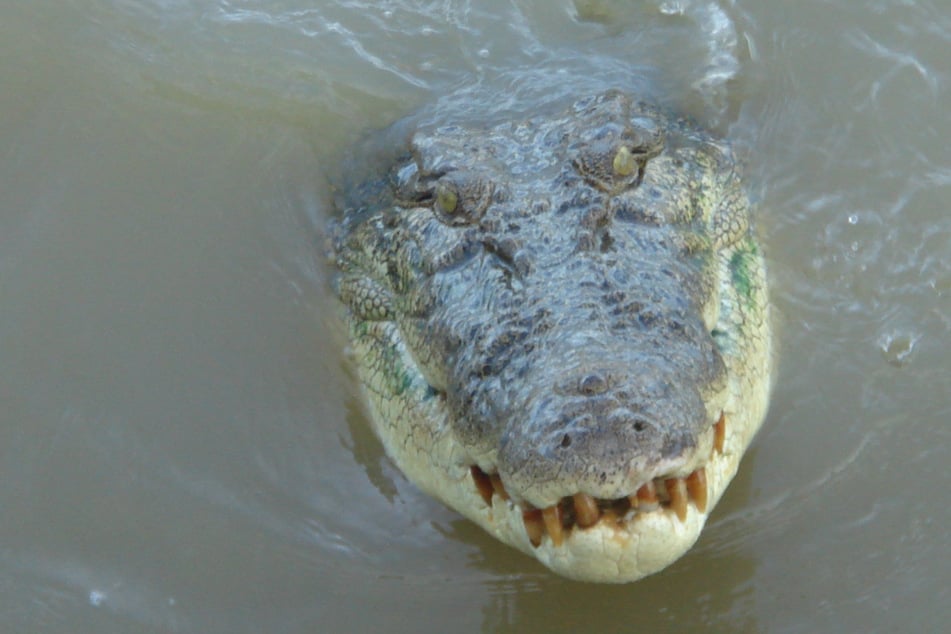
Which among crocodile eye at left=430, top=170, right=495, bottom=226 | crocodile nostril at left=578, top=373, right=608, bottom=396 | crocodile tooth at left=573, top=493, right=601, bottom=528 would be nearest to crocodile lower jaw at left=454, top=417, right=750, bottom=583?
crocodile tooth at left=573, top=493, right=601, bottom=528

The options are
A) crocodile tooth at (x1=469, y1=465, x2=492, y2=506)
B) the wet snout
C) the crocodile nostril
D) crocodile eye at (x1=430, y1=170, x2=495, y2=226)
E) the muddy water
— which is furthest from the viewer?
crocodile eye at (x1=430, y1=170, x2=495, y2=226)

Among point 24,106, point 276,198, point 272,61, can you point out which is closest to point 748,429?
point 276,198

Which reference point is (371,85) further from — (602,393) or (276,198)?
(602,393)

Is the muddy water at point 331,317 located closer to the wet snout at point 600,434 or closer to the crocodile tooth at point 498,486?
the crocodile tooth at point 498,486

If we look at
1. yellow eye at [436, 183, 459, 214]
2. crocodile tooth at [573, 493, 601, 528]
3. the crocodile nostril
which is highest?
the crocodile nostril

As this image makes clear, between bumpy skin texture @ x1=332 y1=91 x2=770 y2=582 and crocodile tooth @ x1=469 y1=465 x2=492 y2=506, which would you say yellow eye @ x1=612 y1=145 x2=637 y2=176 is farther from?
crocodile tooth @ x1=469 y1=465 x2=492 y2=506

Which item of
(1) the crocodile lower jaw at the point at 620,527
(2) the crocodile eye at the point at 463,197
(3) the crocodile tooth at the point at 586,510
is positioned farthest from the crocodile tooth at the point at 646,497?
(2) the crocodile eye at the point at 463,197

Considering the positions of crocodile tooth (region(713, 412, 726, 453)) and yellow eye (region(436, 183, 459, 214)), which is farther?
yellow eye (region(436, 183, 459, 214))
